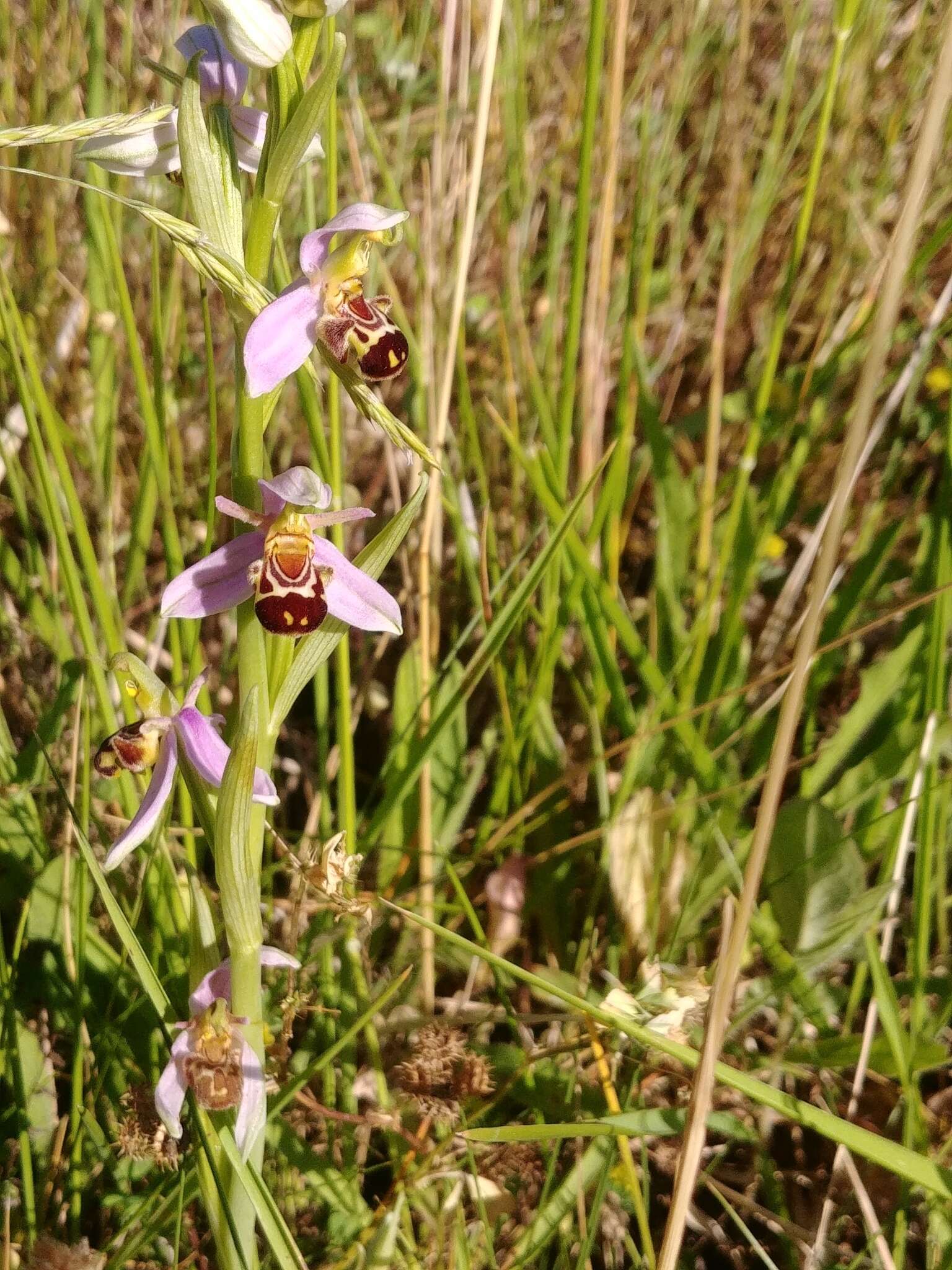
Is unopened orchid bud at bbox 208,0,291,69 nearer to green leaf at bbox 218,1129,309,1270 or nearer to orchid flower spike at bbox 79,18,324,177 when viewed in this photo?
orchid flower spike at bbox 79,18,324,177

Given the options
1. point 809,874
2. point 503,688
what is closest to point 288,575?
point 503,688

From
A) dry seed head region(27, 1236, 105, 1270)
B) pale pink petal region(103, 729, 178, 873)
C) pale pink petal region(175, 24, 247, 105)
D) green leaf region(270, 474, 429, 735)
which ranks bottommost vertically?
dry seed head region(27, 1236, 105, 1270)

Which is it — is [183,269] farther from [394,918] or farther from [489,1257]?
[489,1257]

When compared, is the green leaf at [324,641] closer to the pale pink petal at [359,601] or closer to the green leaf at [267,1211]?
the pale pink petal at [359,601]

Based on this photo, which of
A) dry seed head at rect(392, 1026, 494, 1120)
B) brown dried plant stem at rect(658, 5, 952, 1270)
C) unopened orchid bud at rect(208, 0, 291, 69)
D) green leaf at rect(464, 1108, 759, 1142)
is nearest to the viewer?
brown dried plant stem at rect(658, 5, 952, 1270)

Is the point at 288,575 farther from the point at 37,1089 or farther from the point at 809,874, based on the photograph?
the point at 809,874

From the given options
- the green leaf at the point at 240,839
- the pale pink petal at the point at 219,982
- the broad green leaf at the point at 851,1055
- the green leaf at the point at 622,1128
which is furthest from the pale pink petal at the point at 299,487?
the broad green leaf at the point at 851,1055

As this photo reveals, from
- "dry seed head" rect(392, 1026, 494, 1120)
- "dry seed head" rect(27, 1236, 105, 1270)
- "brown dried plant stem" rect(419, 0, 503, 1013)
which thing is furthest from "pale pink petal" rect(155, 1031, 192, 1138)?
"brown dried plant stem" rect(419, 0, 503, 1013)
